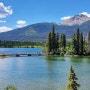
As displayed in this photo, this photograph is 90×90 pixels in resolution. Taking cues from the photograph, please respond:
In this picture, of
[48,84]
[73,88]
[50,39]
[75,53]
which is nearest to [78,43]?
[75,53]

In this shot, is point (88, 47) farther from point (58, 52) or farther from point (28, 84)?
point (28, 84)

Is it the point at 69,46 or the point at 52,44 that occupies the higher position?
the point at 52,44

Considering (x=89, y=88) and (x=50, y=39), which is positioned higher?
(x=50, y=39)

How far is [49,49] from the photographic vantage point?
185750 mm

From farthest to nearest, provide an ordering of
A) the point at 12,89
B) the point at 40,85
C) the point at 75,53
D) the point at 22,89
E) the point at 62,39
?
the point at 62,39 → the point at 75,53 → the point at 40,85 → the point at 22,89 → the point at 12,89

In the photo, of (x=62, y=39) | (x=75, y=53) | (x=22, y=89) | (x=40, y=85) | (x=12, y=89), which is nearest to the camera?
(x=12, y=89)

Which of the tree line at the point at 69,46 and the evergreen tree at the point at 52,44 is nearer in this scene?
the tree line at the point at 69,46

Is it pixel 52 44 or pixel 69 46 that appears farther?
pixel 52 44

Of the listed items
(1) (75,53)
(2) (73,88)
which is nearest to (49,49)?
(1) (75,53)

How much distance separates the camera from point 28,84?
202 feet

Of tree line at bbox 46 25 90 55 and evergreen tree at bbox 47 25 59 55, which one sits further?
evergreen tree at bbox 47 25 59 55

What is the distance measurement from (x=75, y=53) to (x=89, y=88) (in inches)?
4744

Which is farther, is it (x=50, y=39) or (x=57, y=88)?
(x=50, y=39)

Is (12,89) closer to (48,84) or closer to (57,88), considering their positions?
(57,88)
